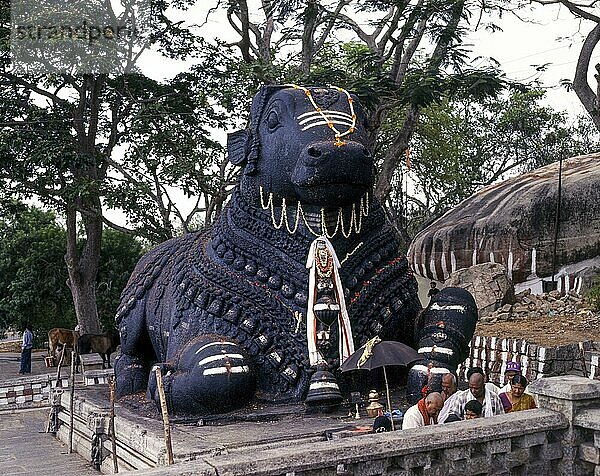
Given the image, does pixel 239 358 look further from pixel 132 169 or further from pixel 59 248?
pixel 59 248

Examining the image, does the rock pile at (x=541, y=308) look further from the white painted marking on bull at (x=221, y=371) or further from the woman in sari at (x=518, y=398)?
the white painted marking on bull at (x=221, y=371)

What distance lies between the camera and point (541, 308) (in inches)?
522

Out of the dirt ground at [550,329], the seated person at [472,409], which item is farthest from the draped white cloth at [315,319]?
the dirt ground at [550,329]

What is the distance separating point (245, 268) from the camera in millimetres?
6426

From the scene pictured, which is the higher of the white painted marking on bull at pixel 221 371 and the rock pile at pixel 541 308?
the rock pile at pixel 541 308

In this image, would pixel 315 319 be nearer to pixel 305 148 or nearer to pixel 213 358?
pixel 213 358

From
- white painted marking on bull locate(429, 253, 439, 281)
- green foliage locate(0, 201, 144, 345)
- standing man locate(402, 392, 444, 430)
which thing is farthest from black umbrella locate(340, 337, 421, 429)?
green foliage locate(0, 201, 144, 345)

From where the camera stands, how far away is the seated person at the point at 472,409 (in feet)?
16.5

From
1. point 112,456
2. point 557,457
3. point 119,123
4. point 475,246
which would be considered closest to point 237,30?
point 119,123

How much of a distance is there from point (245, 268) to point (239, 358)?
85cm

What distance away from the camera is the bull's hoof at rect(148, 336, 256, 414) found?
5.75 metres

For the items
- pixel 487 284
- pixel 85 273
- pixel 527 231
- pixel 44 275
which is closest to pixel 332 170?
pixel 487 284

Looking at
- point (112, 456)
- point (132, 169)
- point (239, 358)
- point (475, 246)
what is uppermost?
point (132, 169)

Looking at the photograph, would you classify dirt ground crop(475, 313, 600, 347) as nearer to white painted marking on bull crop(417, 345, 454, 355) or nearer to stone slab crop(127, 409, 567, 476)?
white painted marking on bull crop(417, 345, 454, 355)
